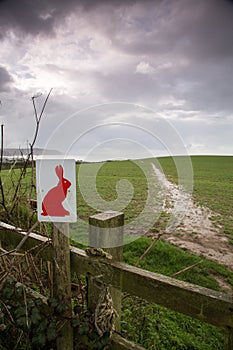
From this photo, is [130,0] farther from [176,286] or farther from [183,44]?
[176,286]

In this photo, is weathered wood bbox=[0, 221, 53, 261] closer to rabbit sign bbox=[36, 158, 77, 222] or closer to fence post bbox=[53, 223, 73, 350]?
fence post bbox=[53, 223, 73, 350]

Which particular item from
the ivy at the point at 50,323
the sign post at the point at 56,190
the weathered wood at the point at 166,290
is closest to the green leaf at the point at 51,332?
the ivy at the point at 50,323

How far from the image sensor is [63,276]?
73.5 inches

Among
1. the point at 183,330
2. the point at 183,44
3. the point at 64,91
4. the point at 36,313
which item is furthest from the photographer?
the point at 183,44

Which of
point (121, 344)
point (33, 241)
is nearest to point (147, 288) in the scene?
point (121, 344)

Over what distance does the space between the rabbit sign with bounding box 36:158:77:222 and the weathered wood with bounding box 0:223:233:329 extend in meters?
0.41

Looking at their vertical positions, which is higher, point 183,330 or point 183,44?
point 183,44

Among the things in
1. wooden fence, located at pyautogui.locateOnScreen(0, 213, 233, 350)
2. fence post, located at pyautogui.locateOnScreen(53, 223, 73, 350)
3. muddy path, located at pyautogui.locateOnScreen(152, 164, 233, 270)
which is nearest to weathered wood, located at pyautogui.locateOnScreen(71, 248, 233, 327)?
wooden fence, located at pyautogui.locateOnScreen(0, 213, 233, 350)

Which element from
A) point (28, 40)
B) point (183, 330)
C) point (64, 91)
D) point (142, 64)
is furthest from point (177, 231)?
point (28, 40)

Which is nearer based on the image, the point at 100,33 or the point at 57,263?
the point at 57,263

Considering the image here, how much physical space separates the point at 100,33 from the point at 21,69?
1.08 metres

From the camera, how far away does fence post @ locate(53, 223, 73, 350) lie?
1.80 meters

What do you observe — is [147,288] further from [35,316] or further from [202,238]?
[202,238]

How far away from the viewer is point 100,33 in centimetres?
310
